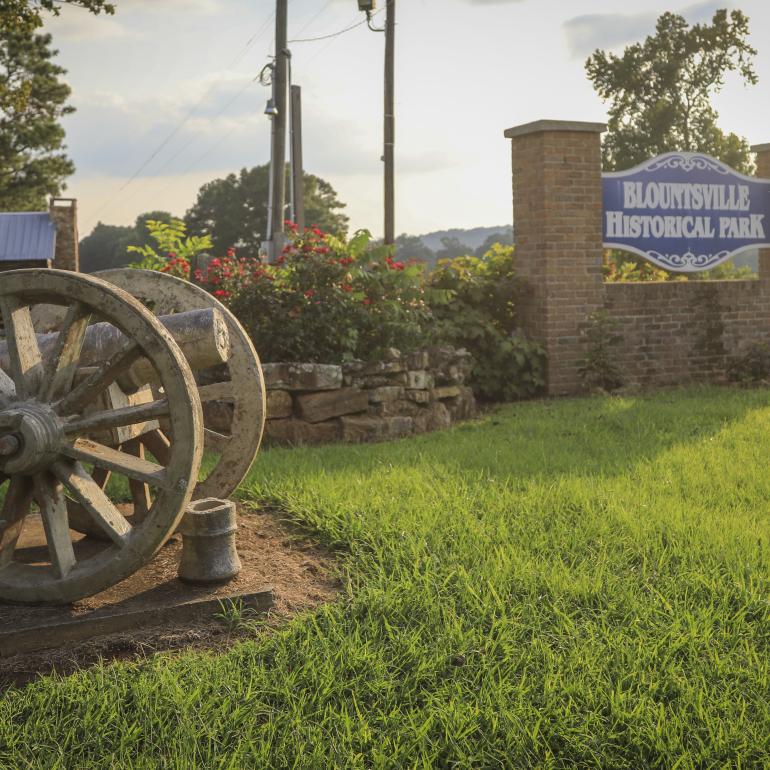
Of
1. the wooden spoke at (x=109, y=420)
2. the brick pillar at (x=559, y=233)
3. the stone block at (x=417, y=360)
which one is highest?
the brick pillar at (x=559, y=233)

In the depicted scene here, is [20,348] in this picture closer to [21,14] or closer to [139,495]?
[139,495]

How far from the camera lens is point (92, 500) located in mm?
3705

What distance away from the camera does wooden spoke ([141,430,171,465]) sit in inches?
190

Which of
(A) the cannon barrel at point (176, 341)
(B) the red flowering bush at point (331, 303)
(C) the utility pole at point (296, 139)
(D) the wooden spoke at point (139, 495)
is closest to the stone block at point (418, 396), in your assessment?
(B) the red flowering bush at point (331, 303)

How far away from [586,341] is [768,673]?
7.40 metres

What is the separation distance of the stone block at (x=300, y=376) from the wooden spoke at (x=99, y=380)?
3.81 m

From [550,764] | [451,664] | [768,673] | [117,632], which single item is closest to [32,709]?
[117,632]

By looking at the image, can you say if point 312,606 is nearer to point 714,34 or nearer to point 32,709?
point 32,709

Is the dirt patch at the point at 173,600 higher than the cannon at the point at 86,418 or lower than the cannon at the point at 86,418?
lower

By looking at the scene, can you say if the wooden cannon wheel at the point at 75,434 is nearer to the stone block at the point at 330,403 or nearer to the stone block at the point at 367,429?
the stone block at the point at 330,403

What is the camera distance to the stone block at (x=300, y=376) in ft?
24.9

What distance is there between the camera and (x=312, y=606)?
3.83 metres

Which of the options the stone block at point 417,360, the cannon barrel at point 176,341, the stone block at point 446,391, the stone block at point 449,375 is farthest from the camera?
the stone block at point 449,375

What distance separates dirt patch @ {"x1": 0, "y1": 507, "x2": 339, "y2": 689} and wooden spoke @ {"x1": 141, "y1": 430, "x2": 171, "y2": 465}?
46 centimetres
